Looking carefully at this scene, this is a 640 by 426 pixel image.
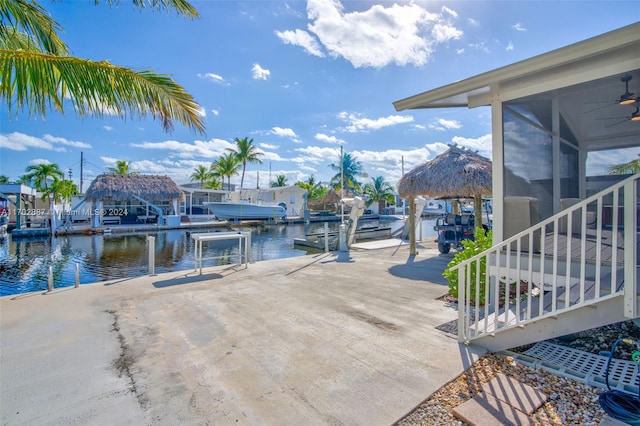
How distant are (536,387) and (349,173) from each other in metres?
35.3

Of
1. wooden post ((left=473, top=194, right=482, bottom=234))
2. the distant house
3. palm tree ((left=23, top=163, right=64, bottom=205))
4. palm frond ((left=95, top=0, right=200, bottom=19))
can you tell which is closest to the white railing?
wooden post ((left=473, top=194, right=482, bottom=234))

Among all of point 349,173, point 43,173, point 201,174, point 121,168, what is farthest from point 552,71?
point 201,174

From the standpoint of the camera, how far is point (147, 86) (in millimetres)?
3834

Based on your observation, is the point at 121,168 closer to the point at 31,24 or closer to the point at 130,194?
the point at 130,194

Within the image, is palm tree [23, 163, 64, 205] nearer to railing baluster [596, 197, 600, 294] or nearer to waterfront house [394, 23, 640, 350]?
waterfront house [394, 23, 640, 350]

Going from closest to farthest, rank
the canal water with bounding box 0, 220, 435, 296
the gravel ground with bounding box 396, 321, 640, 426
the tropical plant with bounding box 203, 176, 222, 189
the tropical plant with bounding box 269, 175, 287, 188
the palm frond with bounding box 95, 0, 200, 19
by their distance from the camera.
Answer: the gravel ground with bounding box 396, 321, 640, 426 → the palm frond with bounding box 95, 0, 200, 19 → the canal water with bounding box 0, 220, 435, 296 → the tropical plant with bounding box 203, 176, 222, 189 → the tropical plant with bounding box 269, 175, 287, 188

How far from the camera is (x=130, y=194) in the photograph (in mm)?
23906

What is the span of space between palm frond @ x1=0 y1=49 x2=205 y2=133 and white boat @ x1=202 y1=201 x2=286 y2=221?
23.0 meters

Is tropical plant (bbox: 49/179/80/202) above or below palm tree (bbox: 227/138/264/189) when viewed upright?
below

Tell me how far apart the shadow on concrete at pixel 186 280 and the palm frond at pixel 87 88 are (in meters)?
3.27

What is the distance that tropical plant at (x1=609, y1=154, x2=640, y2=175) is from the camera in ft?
17.5

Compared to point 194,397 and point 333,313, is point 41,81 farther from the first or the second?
point 333,313

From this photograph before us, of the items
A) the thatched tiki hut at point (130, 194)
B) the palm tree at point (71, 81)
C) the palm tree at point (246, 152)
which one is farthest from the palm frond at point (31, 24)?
the palm tree at point (246, 152)

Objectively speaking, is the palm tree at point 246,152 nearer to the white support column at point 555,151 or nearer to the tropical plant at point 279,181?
the tropical plant at point 279,181
